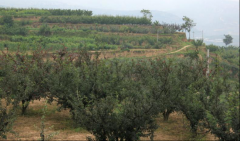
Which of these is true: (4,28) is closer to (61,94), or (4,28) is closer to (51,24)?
(51,24)

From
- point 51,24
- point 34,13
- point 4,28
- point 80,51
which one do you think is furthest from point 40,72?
point 34,13

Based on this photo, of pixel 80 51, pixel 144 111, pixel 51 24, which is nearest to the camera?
pixel 144 111

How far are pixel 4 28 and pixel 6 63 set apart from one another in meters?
32.7

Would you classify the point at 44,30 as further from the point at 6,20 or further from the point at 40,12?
the point at 40,12

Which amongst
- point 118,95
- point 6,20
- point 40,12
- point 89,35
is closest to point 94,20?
point 89,35

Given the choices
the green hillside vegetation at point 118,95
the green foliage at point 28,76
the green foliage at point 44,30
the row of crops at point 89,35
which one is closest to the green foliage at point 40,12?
the row of crops at point 89,35

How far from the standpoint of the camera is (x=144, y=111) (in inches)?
323

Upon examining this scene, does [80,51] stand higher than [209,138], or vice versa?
[80,51]

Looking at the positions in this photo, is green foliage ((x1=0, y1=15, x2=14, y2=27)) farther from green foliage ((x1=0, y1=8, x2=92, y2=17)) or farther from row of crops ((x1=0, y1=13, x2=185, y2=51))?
green foliage ((x1=0, y1=8, x2=92, y2=17))

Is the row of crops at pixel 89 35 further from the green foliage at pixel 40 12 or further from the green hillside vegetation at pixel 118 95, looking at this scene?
the green hillside vegetation at pixel 118 95

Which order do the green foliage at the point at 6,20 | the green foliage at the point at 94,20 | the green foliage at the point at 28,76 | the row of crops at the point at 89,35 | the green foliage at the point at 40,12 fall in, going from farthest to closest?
the green foliage at the point at 40,12 → the green foliage at the point at 94,20 → the green foliage at the point at 6,20 → the row of crops at the point at 89,35 → the green foliage at the point at 28,76

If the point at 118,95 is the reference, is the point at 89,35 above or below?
above

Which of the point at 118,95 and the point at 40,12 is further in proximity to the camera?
the point at 40,12

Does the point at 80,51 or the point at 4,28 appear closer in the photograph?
the point at 80,51
